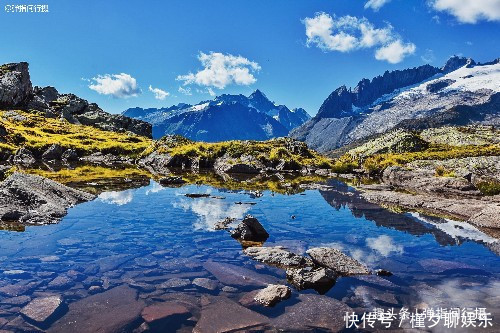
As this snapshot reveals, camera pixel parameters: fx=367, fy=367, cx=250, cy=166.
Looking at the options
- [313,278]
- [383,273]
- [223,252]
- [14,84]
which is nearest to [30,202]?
[223,252]

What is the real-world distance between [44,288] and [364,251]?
1535cm

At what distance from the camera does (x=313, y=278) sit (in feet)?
48.6

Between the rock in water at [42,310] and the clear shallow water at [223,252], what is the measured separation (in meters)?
0.39

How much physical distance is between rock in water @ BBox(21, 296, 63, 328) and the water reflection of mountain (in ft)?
67.2

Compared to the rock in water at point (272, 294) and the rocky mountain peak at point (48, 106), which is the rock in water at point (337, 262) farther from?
the rocky mountain peak at point (48, 106)

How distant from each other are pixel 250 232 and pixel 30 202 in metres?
15.2

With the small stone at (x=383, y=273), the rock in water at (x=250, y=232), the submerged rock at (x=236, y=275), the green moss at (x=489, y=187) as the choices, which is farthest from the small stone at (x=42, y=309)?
the green moss at (x=489, y=187)

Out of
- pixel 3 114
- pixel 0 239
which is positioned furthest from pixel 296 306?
pixel 3 114

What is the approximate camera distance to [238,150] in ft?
289

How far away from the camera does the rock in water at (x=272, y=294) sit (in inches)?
515

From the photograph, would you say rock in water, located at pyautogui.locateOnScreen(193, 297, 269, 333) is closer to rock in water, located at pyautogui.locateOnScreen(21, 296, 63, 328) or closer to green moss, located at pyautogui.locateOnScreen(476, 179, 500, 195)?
rock in water, located at pyautogui.locateOnScreen(21, 296, 63, 328)

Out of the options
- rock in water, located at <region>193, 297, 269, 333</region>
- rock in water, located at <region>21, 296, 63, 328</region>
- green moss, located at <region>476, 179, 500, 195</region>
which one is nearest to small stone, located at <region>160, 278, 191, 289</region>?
rock in water, located at <region>193, 297, 269, 333</region>

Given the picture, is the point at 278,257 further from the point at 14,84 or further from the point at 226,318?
the point at 14,84

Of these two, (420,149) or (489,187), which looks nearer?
(489,187)
